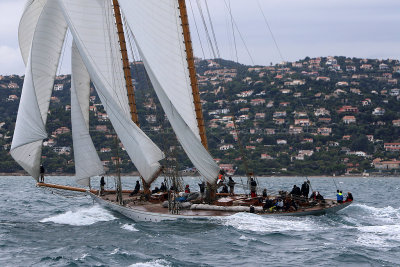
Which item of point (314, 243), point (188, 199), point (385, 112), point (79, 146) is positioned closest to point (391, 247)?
point (314, 243)

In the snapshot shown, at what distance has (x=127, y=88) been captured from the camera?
38906 millimetres

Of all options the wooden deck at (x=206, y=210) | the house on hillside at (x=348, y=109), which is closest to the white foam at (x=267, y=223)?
the wooden deck at (x=206, y=210)

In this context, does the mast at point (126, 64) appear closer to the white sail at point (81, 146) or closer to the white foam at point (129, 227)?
the white sail at point (81, 146)

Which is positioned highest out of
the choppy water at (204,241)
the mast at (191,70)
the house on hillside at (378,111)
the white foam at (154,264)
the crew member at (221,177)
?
the house on hillside at (378,111)

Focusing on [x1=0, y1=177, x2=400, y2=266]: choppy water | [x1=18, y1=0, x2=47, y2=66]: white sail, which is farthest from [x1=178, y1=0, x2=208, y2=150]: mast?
[x1=18, y1=0, x2=47, y2=66]: white sail

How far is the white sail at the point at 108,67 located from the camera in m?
34.9

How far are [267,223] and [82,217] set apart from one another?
40.1 ft

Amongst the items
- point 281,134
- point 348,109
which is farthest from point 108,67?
point 348,109

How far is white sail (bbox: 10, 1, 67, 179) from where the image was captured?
32.1 m

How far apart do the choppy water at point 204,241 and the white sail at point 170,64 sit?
170 inches

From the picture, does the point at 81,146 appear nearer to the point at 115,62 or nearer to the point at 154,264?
the point at 115,62

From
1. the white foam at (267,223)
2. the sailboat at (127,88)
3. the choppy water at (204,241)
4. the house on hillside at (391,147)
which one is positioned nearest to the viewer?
the choppy water at (204,241)

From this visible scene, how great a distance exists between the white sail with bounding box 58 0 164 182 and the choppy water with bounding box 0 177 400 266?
3945 mm

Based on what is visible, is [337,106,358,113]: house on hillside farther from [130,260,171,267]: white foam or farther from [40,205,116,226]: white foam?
[130,260,171,267]: white foam
